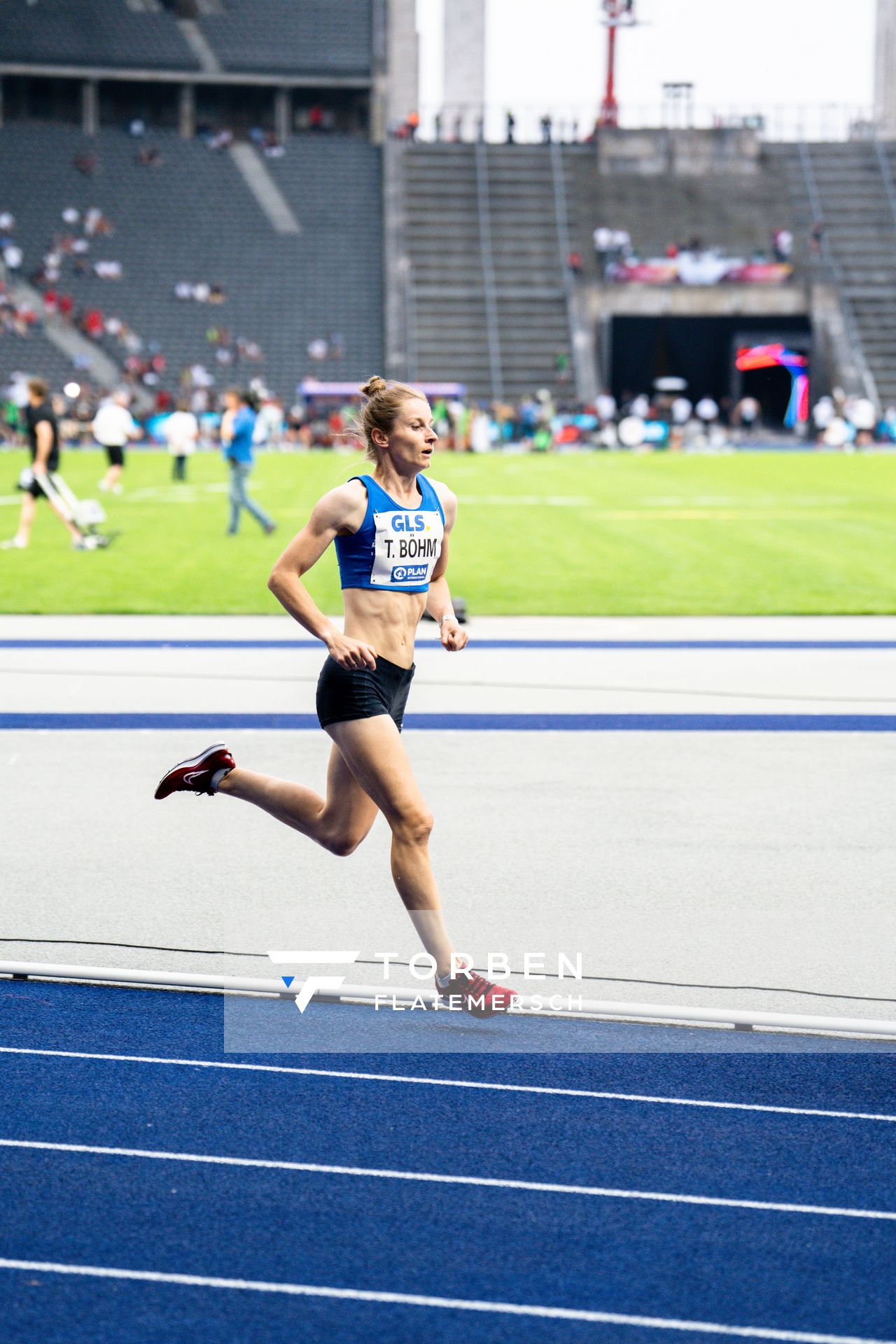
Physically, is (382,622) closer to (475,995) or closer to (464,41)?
(475,995)

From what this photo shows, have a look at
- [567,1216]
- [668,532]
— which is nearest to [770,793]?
[567,1216]

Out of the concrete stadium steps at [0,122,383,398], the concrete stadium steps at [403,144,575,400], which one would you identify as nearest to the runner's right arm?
the concrete stadium steps at [0,122,383,398]

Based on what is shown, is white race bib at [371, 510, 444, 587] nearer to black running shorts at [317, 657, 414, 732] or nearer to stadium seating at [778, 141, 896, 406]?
black running shorts at [317, 657, 414, 732]

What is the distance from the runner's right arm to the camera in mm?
4836

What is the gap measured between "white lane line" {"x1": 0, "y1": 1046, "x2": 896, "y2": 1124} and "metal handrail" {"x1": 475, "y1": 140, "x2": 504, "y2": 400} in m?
49.9

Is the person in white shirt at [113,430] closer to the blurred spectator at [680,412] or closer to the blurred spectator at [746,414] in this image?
the blurred spectator at [680,412]

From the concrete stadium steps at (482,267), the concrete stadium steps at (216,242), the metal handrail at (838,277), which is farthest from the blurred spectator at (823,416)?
the concrete stadium steps at (216,242)

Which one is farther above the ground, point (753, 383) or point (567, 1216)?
point (753, 383)

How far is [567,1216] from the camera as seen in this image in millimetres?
3705

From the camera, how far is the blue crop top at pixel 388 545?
4902 millimetres

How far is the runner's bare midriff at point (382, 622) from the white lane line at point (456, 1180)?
158 cm

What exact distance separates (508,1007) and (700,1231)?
55.1 inches

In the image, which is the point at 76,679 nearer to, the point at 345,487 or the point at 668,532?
the point at 345,487

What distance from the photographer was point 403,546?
4.93 meters
